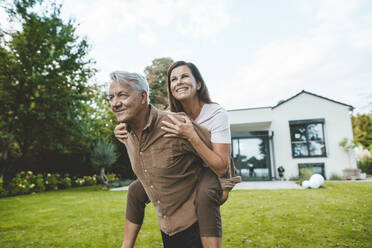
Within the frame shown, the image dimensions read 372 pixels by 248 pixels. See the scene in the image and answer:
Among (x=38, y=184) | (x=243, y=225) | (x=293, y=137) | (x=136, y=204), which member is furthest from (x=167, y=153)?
(x=293, y=137)

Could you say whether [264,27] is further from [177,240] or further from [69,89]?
[177,240]

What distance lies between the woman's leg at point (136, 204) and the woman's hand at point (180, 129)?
2.31 ft

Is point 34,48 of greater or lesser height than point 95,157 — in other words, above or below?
above

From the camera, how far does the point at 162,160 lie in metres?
1.34

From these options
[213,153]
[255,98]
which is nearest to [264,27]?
[213,153]

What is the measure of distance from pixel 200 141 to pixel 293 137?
54.8 ft

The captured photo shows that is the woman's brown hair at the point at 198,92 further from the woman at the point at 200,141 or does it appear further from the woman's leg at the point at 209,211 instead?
the woman's leg at the point at 209,211

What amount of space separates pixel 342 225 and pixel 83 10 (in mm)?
13102

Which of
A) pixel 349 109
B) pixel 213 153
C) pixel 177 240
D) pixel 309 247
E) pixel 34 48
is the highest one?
pixel 34 48

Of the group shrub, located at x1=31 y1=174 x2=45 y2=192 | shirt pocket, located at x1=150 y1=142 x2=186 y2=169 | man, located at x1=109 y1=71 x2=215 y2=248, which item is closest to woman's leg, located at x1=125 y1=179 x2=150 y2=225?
man, located at x1=109 y1=71 x2=215 y2=248

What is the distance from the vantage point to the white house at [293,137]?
15.4 meters

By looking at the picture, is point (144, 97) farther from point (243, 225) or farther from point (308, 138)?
point (308, 138)

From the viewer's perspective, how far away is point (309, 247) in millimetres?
3703

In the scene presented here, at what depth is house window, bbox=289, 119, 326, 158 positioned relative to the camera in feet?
51.2
